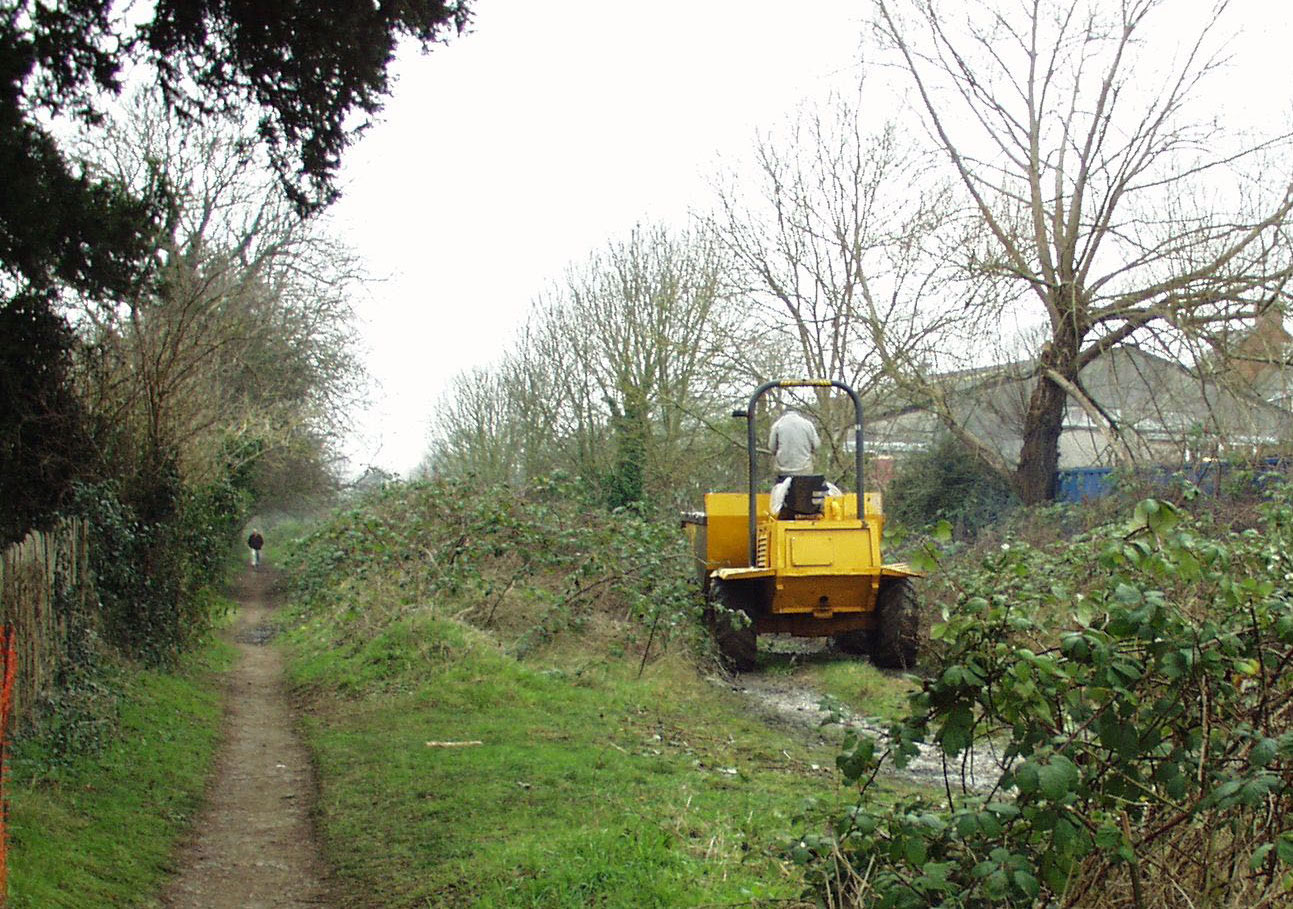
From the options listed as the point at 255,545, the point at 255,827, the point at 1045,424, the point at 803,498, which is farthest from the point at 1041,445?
the point at 255,545

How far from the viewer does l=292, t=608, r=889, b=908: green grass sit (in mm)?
6039

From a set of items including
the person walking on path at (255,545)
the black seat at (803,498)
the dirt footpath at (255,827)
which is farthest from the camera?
the person walking on path at (255,545)

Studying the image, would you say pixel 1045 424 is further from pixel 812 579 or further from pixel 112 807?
pixel 112 807

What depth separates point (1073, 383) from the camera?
2139cm

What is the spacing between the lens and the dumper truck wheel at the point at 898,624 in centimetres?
1414

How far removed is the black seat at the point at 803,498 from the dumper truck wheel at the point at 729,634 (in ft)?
3.66

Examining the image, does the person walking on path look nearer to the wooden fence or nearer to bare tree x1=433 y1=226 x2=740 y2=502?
bare tree x1=433 y1=226 x2=740 y2=502

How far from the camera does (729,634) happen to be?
14.5 meters

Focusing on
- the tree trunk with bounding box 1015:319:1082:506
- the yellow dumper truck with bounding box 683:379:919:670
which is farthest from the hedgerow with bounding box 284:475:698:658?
the tree trunk with bounding box 1015:319:1082:506

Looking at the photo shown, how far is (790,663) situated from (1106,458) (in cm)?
849

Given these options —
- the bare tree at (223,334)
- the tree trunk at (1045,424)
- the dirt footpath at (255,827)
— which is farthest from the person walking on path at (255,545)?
the dirt footpath at (255,827)

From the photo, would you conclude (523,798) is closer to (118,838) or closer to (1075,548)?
(118,838)

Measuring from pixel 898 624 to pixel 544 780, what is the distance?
6.67 meters

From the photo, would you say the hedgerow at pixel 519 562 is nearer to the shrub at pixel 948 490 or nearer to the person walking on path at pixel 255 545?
the shrub at pixel 948 490
